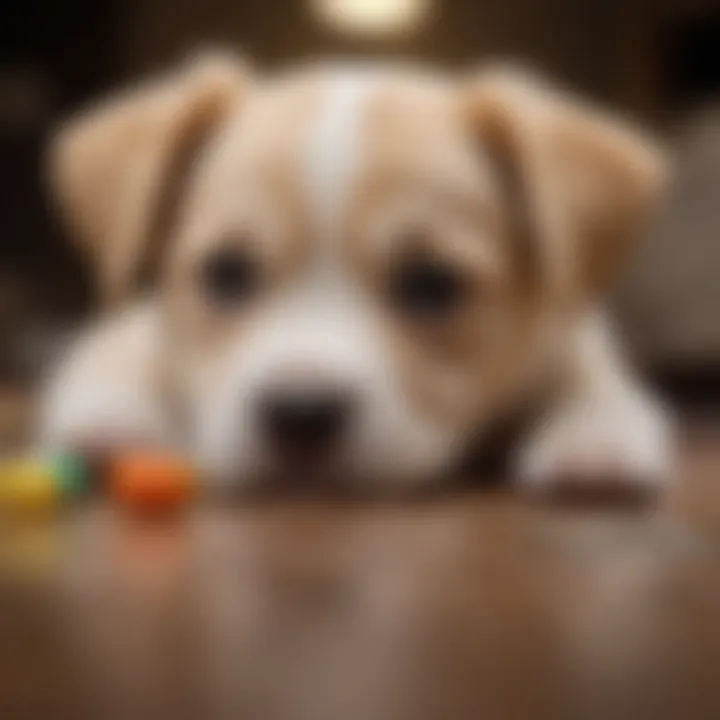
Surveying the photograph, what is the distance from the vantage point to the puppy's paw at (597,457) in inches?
41.4

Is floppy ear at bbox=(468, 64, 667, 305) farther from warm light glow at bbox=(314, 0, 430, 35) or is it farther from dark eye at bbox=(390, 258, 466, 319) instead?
warm light glow at bbox=(314, 0, 430, 35)

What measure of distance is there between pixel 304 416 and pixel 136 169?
261 millimetres

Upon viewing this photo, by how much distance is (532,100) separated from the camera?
1190 mm

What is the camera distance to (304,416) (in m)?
1.01

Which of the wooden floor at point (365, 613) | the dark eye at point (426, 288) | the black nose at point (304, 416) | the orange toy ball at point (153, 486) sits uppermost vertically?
the dark eye at point (426, 288)

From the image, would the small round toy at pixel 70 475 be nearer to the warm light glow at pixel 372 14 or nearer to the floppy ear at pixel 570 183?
the floppy ear at pixel 570 183

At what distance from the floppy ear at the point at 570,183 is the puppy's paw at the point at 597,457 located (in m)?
0.09

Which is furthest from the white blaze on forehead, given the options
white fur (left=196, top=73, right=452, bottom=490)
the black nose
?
the black nose

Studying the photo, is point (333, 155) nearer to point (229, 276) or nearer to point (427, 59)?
point (229, 276)

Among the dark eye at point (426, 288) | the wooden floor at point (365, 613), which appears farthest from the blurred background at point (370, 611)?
the dark eye at point (426, 288)

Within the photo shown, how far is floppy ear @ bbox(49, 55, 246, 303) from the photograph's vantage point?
1159mm

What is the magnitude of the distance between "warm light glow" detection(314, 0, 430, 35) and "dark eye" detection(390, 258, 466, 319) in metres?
0.63

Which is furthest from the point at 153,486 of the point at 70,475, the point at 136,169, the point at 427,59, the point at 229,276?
the point at 427,59

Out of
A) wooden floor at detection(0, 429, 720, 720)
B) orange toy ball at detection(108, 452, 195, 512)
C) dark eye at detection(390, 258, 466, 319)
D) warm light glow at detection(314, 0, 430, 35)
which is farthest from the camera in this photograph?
warm light glow at detection(314, 0, 430, 35)
